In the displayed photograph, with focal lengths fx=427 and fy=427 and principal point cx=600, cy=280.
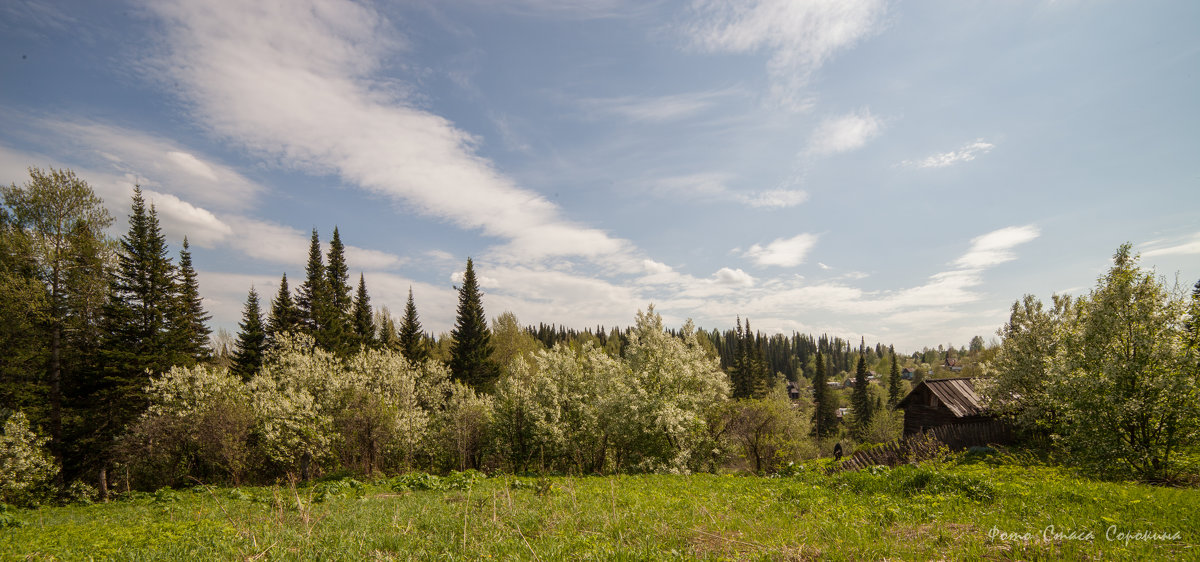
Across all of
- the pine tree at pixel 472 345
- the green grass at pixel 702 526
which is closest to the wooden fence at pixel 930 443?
the green grass at pixel 702 526

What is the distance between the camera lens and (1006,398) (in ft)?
69.7

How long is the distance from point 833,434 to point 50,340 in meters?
89.4

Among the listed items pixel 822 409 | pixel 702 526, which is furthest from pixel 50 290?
pixel 822 409

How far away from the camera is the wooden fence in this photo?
18734 millimetres

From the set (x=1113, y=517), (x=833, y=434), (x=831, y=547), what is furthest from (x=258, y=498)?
(x=833, y=434)

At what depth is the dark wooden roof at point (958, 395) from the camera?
25964 millimetres

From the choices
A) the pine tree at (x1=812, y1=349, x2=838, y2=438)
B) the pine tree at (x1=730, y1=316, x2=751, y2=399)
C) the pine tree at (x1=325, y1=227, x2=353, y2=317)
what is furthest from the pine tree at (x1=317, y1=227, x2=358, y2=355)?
the pine tree at (x1=812, y1=349, x2=838, y2=438)

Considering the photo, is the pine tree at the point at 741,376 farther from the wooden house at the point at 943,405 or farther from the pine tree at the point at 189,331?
the pine tree at the point at 189,331

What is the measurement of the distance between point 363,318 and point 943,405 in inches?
2056

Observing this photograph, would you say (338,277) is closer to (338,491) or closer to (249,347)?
(249,347)

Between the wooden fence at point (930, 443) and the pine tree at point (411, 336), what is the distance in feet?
139

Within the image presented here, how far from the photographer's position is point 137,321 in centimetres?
2778

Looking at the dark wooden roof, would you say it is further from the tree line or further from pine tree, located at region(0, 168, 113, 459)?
pine tree, located at region(0, 168, 113, 459)

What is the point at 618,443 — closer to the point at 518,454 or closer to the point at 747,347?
the point at 518,454
